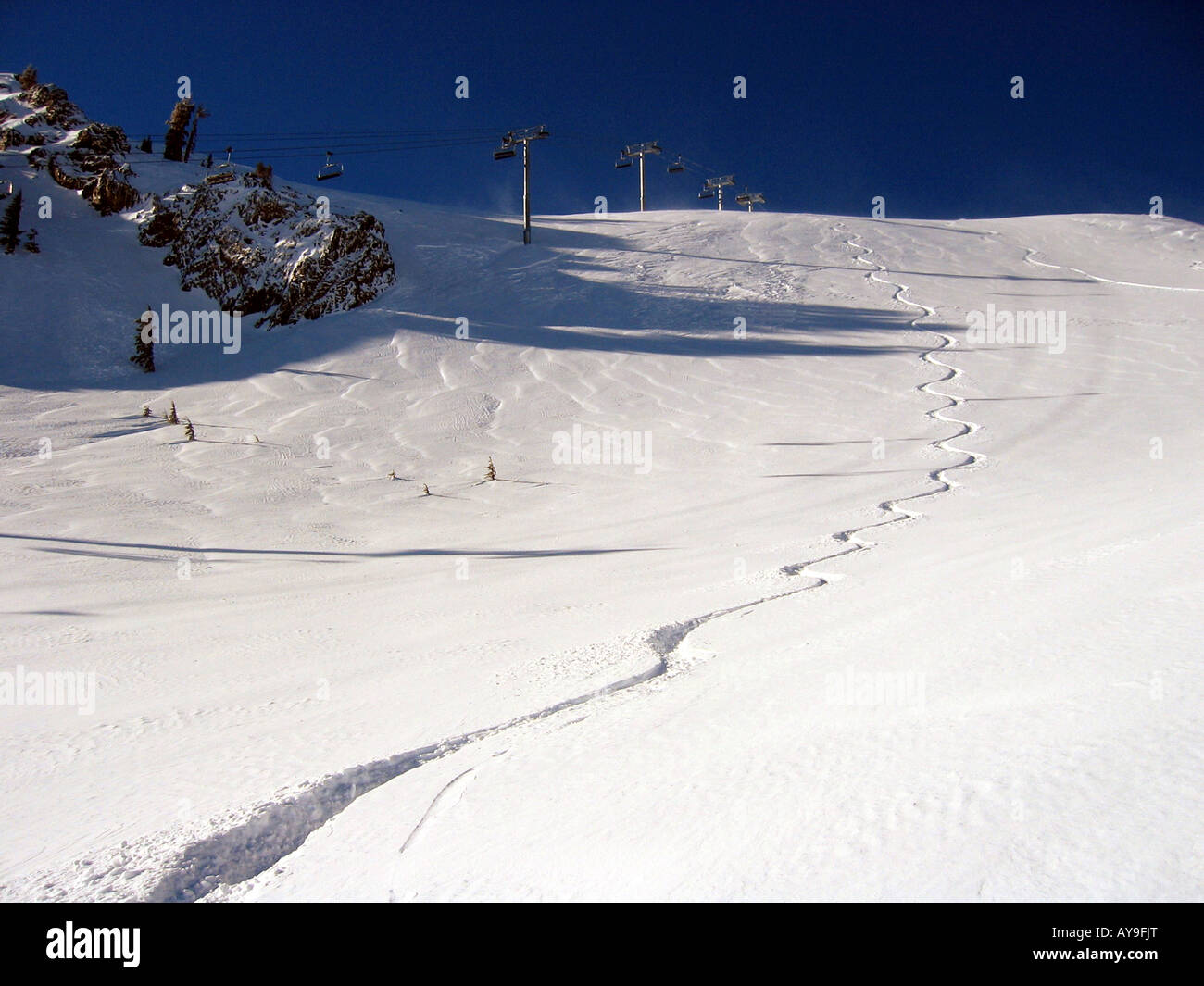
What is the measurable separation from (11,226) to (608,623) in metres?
24.5

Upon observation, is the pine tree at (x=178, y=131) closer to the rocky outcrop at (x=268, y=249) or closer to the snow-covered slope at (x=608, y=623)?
the rocky outcrop at (x=268, y=249)

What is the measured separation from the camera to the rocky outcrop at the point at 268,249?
72.6 feet

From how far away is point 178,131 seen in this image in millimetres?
29531

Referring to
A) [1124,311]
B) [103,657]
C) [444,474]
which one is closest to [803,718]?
[103,657]

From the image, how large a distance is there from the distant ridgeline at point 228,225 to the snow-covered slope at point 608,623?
449 centimetres

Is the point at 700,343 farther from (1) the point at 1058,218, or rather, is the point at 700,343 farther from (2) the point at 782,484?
(1) the point at 1058,218

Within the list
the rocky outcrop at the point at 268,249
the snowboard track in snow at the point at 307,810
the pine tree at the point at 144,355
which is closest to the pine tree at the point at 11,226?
the rocky outcrop at the point at 268,249

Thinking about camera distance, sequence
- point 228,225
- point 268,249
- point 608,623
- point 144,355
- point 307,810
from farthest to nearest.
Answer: point 228,225, point 268,249, point 144,355, point 608,623, point 307,810

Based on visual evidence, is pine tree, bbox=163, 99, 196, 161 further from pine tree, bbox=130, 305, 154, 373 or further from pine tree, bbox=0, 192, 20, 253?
pine tree, bbox=130, 305, 154, 373

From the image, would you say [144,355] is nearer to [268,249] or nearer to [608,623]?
[268,249]

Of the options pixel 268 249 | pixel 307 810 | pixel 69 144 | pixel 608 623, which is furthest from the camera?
pixel 69 144

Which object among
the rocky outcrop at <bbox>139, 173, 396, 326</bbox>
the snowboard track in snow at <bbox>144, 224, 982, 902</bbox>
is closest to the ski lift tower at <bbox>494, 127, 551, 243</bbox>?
the rocky outcrop at <bbox>139, 173, 396, 326</bbox>

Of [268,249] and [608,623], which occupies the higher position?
[268,249]

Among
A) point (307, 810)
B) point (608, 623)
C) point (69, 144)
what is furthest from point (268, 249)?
point (307, 810)
